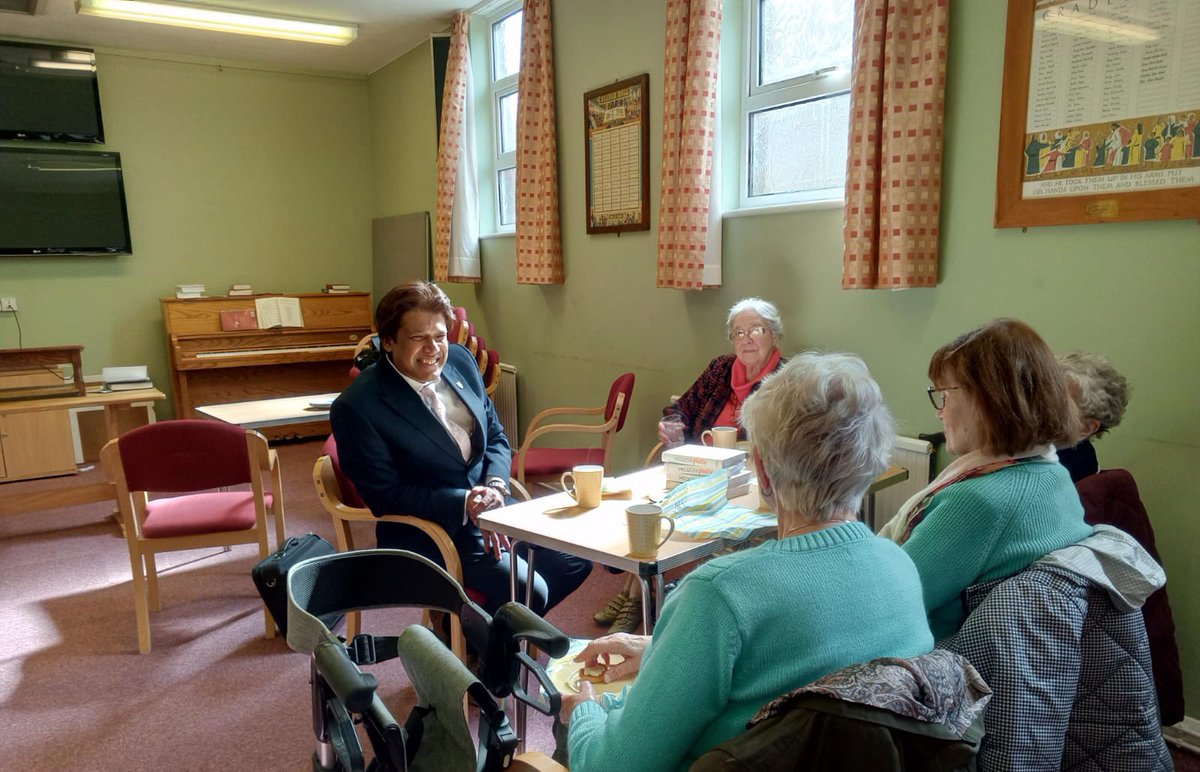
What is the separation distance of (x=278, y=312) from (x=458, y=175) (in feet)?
6.46

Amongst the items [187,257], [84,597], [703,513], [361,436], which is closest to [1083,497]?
[703,513]

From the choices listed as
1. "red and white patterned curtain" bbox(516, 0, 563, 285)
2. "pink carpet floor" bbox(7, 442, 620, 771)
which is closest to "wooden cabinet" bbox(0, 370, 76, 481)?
"pink carpet floor" bbox(7, 442, 620, 771)

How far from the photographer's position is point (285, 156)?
6.57m

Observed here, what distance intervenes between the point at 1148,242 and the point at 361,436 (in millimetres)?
2243

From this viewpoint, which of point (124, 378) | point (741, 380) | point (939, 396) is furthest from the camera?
point (124, 378)

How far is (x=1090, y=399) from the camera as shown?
1.93 m

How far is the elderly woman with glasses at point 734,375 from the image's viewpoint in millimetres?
3002

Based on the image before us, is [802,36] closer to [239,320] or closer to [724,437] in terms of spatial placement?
[724,437]

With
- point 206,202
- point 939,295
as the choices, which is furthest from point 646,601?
point 206,202

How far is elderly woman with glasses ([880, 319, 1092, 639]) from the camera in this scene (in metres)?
1.35

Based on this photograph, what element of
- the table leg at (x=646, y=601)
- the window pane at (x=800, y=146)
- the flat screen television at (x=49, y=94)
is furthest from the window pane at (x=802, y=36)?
the flat screen television at (x=49, y=94)

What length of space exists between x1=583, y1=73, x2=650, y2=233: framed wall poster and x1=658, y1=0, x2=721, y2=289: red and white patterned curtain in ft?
1.25

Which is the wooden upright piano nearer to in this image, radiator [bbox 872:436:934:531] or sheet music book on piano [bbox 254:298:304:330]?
sheet music book on piano [bbox 254:298:304:330]

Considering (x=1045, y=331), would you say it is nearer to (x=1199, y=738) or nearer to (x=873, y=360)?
(x=873, y=360)
